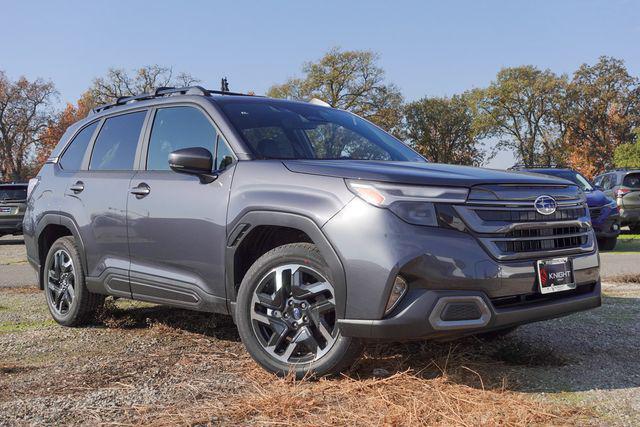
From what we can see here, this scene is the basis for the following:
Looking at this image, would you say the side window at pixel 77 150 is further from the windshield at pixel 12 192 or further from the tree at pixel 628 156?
the tree at pixel 628 156

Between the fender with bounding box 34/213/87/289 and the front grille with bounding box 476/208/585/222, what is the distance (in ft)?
10.7

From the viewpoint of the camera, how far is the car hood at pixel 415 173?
10.8ft

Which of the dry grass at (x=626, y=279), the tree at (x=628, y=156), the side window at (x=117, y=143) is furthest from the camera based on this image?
the tree at (x=628, y=156)

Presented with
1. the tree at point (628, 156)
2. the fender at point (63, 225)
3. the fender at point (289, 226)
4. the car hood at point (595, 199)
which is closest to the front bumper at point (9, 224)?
the fender at point (63, 225)

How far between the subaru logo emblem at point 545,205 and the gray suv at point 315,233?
1 cm

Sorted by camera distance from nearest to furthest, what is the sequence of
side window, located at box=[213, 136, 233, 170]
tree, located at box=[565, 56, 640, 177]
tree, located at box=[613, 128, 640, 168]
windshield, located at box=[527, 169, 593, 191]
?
side window, located at box=[213, 136, 233, 170], windshield, located at box=[527, 169, 593, 191], tree, located at box=[613, 128, 640, 168], tree, located at box=[565, 56, 640, 177]

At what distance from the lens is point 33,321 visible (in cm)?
574

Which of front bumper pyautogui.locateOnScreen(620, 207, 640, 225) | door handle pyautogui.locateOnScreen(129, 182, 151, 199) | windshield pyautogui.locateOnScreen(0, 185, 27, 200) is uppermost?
door handle pyautogui.locateOnScreen(129, 182, 151, 199)

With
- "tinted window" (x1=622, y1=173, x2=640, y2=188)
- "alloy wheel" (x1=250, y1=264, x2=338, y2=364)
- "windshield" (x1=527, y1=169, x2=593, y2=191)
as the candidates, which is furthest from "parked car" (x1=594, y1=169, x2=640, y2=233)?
"alloy wheel" (x1=250, y1=264, x2=338, y2=364)

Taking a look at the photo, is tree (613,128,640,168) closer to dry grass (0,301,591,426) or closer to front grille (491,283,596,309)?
front grille (491,283,596,309)

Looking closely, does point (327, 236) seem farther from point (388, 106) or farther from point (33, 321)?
point (388, 106)

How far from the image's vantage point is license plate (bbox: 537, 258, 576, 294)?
343 cm

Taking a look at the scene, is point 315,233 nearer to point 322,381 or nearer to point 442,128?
point 322,381

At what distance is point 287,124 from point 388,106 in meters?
49.1
